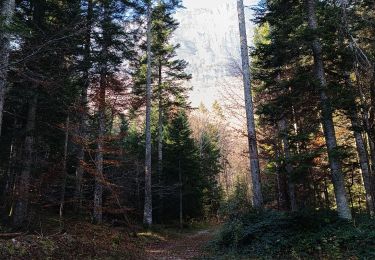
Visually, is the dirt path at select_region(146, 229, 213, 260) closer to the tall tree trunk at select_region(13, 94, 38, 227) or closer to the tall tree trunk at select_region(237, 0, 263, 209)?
the tall tree trunk at select_region(237, 0, 263, 209)

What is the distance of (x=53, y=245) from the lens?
28.0 ft

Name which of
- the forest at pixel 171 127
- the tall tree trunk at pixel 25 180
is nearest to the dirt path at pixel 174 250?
the forest at pixel 171 127

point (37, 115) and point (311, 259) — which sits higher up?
point (37, 115)

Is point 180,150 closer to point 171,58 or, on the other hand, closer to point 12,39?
point 171,58

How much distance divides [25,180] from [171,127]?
48.5 feet

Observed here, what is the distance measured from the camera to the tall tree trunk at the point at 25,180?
41.4 ft

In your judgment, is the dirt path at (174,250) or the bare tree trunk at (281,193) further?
the bare tree trunk at (281,193)

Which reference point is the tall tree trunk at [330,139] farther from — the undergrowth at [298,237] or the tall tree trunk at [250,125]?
the tall tree trunk at [250,125]

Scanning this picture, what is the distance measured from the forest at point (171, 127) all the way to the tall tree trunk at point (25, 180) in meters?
0.07

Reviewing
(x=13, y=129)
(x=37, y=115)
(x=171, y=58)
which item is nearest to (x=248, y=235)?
(x=37, y=115)

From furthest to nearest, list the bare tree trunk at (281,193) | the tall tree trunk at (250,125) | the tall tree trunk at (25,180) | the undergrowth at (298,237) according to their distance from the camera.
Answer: the bare tree trunk at (281,193)
the tall tree trunk at (250,125)
the tall tree trunk at (25,180)
the undergrowth at (298,237)

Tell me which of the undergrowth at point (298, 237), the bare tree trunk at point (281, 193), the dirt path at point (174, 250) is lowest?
the dirt path at point (174, 250)

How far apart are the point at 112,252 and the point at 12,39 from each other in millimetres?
6653

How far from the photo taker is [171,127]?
26.9 m
